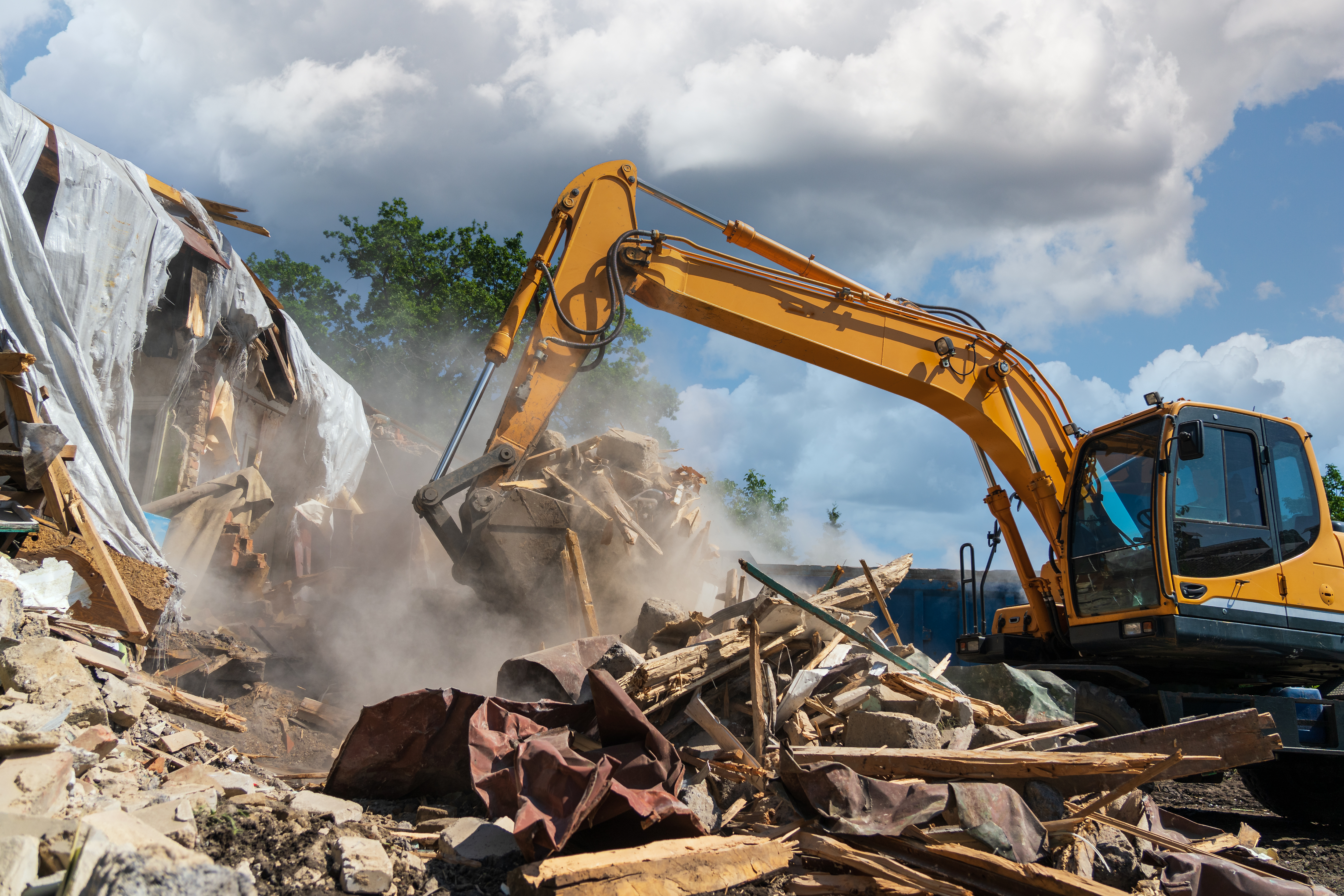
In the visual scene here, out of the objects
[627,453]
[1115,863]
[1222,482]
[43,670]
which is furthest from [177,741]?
[1222,482]

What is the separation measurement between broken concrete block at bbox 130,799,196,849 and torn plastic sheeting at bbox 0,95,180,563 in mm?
3837

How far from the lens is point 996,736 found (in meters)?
4.75

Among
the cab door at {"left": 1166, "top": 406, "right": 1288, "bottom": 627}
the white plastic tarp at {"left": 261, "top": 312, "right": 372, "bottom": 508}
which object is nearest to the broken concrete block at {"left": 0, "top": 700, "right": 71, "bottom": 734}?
the cab door at {"left": 1166, "top": 406, "right": 1288, "bottom": 627}

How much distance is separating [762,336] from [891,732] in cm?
369

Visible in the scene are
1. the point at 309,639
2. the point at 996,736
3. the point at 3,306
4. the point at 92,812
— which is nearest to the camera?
the point at 92,812

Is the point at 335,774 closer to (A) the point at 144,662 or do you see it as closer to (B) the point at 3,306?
(A) the point at 144,662

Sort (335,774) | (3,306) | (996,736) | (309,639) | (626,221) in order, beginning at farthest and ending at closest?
(309,639) < (626,221) < (3,306) < (996,736) < (335,774)

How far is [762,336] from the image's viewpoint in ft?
23.3

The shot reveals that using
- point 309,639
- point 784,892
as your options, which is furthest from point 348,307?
point 784,892

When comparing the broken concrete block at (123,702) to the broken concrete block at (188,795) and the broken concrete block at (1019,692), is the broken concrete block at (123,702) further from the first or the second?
the broken concrete block at (1019,692)

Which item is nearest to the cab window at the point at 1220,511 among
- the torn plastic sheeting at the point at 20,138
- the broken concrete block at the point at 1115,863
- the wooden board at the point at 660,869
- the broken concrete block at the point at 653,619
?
the broken concrete block at the point at 1115,863

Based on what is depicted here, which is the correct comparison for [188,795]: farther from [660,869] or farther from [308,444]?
[308,444]

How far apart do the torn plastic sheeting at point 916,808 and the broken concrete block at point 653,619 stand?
193 cm

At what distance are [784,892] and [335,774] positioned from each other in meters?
2.42
